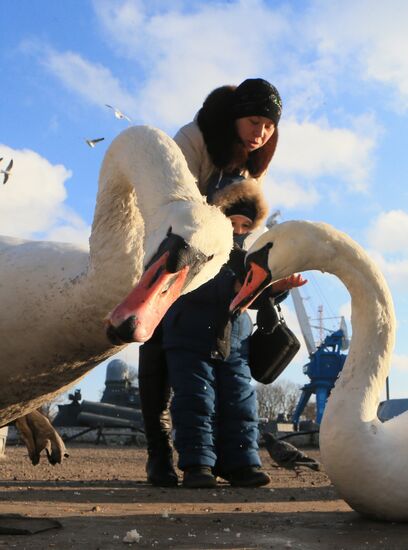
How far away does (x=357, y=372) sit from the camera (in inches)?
119

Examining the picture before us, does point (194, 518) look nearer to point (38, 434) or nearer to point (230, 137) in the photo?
point (38, 434)

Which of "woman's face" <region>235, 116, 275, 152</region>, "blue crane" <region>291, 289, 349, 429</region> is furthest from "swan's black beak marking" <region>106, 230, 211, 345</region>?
"blue crane" <region>291, 289, 349, 429</region>

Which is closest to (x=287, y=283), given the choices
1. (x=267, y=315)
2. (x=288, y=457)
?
(x=267, y=315)

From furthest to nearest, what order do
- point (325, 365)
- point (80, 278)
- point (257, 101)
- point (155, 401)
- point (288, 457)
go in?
1. point (325, 365)
2. point (288, 457)
3. point (155, 401)
4. point (257, 101)
5. point (80, 278)

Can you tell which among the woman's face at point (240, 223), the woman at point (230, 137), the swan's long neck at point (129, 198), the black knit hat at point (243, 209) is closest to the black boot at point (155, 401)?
the woman at point (230, 137)

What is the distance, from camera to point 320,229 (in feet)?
11.3

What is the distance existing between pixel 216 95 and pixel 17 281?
2220 millimetres

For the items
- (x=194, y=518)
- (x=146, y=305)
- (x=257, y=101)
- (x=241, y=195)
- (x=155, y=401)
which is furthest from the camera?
(x=155, y=401)

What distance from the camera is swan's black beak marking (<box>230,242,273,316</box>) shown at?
11.0 ft

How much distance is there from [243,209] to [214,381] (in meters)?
1.09

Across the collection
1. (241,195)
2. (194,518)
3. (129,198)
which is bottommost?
(194,518)

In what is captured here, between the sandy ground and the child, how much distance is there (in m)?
0.17

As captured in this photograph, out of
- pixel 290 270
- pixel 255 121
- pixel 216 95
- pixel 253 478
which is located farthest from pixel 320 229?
pixel 253 478

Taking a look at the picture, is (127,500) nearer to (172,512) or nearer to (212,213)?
(172,512)
